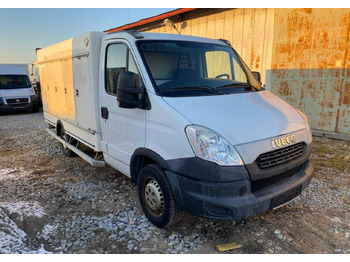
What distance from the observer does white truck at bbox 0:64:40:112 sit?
1367 cm

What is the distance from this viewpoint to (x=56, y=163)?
5762 millimetres

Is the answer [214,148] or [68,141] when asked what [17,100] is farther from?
[214,148]

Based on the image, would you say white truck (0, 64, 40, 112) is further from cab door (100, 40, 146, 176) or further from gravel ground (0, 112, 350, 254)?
cab door (100, 40, 146, 176)

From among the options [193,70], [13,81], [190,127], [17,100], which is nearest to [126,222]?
[190,127]

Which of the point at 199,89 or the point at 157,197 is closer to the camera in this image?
the point at 157,197

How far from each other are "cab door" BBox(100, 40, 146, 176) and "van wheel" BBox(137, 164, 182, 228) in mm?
386

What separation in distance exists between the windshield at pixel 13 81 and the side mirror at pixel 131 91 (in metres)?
13.7

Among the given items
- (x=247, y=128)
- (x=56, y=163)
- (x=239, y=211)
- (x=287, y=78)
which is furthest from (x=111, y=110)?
(x=287, y=78)

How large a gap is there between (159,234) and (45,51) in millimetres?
5338

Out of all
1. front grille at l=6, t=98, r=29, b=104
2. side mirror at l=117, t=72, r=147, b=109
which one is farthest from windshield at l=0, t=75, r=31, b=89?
side mirror at l=117, t=72, r=147, b=109

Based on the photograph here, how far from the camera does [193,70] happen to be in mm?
3504

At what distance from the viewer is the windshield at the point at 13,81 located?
14.1 metres

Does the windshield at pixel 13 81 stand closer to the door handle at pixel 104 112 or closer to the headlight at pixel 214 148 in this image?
the door handle at pixel 104 112

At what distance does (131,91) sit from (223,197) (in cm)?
150
